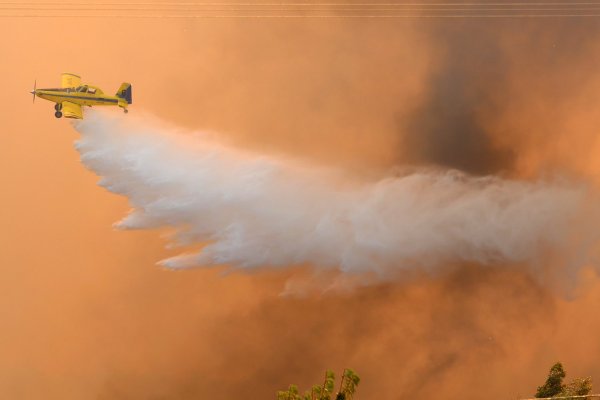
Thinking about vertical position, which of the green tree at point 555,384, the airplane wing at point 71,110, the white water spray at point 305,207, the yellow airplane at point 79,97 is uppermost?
the yellow airplane at point 79,97

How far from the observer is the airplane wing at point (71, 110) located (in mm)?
38469

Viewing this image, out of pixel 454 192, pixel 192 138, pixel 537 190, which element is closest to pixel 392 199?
pixel 454 192

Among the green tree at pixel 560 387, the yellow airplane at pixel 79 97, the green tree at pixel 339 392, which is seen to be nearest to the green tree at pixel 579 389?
the green tree at pixel 560 387

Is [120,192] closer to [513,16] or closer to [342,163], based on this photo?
[342,163]

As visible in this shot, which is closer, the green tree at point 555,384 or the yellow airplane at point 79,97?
the green tree at point 555,384

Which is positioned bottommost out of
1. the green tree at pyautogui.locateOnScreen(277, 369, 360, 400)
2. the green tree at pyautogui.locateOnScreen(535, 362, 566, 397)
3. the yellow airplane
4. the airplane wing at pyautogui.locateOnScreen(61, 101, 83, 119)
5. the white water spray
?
the green tree at pyautogui.locateOnScreen(277, 369, 360, 400)

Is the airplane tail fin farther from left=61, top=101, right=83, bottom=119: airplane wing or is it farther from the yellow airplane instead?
left=61, top=101, right=83, bottom=119: airplane wing

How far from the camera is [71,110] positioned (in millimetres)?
38594

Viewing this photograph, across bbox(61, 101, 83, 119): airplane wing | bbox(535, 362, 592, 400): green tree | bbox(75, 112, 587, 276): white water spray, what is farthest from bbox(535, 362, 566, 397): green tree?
bbox(61, 101, 83, 119): airplane wing

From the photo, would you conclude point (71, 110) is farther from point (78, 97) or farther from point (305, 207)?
point (305, 207)

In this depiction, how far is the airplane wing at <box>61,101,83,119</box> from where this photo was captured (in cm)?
3847

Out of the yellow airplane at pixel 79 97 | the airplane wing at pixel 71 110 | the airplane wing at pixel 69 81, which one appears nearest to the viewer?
the airplane wing at pixel 71 110

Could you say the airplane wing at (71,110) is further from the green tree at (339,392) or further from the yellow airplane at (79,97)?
the green tree at (339,392)

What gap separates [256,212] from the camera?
38.2 m
